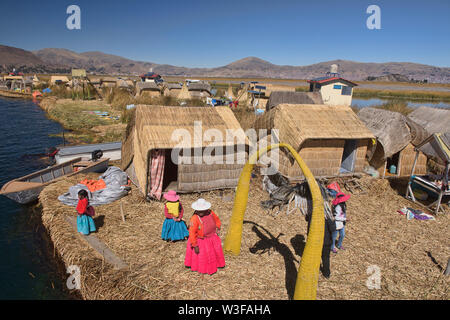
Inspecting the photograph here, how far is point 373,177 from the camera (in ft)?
37.2

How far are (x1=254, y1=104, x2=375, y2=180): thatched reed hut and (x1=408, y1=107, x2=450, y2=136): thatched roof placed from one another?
19.2ft

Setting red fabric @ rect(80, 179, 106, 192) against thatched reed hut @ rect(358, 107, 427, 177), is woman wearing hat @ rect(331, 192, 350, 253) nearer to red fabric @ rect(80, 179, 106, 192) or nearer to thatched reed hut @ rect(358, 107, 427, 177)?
thatched reed hut @ rect(358, 107, 427, 177)

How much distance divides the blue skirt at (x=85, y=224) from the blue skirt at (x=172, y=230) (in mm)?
1856

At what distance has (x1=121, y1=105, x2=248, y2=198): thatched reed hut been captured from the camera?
28.0 ft

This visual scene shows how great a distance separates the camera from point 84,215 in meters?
6.66

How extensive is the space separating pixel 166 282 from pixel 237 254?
1.68 m

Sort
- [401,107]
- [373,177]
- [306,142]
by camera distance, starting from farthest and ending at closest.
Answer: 1. [401,107]
2. [373,177]
3. [306,142]

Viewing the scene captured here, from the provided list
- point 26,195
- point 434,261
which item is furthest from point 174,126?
point 434,261

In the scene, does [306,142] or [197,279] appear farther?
[306,142]

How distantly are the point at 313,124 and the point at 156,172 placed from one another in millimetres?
5902

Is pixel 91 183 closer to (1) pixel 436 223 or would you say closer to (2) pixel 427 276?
(2) pixel 427 276

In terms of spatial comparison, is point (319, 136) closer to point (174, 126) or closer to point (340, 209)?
point (340, 209)

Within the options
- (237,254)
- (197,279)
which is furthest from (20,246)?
(237,254)
